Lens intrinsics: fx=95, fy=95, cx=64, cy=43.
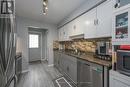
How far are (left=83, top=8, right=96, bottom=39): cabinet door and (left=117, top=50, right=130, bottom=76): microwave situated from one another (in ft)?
3.84

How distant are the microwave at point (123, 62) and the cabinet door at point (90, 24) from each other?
117cm

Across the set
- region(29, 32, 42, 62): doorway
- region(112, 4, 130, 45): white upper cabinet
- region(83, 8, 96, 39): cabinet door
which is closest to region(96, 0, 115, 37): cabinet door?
region(83, 8, 96, 39): cabinet door

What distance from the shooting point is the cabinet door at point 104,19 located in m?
1.97

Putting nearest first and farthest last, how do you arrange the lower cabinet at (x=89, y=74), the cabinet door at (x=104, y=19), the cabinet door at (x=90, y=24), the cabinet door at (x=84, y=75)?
the lower cabinet at (x=89, y=74), the cabinet door at (x=104, y=19), the cabinet door at (x=84, y=75), the cabinet door at (x=90, y=24)

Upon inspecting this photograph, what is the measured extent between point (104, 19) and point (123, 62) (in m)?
1.13

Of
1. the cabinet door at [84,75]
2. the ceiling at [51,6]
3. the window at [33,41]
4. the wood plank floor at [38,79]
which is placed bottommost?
the wood plank floor at [38,79]

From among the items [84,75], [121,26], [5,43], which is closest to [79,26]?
[84,75]

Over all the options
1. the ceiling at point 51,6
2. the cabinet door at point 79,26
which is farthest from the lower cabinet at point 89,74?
the ceiling at point 51,6

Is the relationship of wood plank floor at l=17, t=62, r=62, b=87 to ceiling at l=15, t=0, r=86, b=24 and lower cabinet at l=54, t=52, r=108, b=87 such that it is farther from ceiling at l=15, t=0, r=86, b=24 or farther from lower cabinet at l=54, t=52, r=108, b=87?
ceiling at l=15, t=0, r=86, b=24

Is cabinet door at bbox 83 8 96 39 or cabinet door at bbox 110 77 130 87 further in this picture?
cabinet door at bbox 83 8 96 39

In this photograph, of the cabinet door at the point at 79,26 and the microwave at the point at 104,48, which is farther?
the cabinet door at the point at 79,26

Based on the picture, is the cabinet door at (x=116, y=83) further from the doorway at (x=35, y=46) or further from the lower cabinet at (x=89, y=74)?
the doorway at (x=35, y=46)

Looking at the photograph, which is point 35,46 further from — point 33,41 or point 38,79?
point 38,79

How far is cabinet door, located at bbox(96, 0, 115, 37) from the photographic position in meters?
1.97
